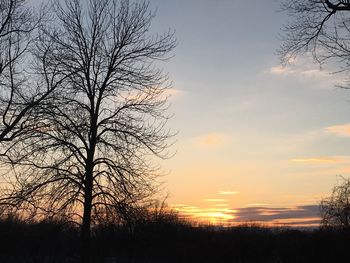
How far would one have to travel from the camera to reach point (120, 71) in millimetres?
20234

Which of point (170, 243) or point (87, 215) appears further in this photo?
point (170, 243)

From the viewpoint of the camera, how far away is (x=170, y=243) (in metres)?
41.3

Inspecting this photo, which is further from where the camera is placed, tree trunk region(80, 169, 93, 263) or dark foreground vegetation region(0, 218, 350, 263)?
dark foreground vegetation region(0, 218, 350, 263)

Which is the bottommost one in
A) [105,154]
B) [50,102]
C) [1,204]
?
[1,204]

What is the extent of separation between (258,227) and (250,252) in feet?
35.5

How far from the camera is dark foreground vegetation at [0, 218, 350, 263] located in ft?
76.8

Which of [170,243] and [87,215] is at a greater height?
[87,215]

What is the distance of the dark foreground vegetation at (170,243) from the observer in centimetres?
2342

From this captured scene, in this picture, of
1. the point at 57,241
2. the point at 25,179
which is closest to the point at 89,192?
the point at 25,179

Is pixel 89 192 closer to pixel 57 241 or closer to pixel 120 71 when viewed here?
pixel 120 71

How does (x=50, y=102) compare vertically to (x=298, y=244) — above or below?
above

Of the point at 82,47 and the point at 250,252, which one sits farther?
the point at 250,252

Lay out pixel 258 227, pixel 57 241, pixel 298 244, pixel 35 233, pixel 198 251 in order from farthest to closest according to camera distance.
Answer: pixel 258 227, pixel 198 251, pixel 298 244, pixel 35 233, pixel 57 241

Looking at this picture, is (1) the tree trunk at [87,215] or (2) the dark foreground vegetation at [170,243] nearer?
(1) the tree trunk at [87,215]
